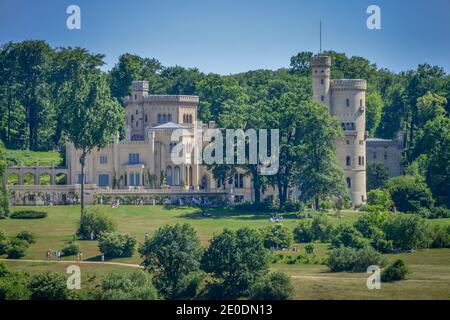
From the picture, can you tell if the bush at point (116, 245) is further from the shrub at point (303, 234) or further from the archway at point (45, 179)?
the archway at point (45, 179)

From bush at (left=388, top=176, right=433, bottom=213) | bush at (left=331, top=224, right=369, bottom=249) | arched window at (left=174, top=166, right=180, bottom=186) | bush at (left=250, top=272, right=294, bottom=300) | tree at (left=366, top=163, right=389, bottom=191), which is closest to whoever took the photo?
bush at (left=250, top=272, right=294, bottom=300)

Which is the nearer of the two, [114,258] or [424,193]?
[114,258]

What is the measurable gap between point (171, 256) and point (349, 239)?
15.6 metres

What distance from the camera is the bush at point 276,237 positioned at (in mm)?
104625

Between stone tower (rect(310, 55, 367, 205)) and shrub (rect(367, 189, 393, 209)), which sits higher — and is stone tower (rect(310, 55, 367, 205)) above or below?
above

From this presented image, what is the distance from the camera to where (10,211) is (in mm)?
115812

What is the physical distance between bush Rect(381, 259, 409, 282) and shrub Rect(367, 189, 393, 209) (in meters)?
29.9

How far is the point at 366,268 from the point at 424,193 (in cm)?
2823

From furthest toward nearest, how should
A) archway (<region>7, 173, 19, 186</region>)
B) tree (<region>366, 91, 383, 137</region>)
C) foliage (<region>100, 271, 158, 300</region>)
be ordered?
1. tree (<region>366, 91, 383, 137</region>)
2. archway (<region>7, 173, 19, 186</region>)
3. foliage (<region>100, 271, 158, 300</region>)

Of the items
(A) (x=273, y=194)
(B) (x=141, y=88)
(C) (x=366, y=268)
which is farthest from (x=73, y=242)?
(B) (x=141, y=88)

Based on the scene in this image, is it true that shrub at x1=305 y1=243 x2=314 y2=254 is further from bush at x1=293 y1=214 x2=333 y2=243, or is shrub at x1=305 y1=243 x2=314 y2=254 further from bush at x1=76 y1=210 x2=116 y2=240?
bush at x1=76 y1=210 x2=116 y2=240

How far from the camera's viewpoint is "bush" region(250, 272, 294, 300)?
291ft

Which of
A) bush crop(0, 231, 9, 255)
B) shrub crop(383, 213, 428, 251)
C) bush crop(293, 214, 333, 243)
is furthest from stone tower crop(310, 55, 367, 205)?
bush crop(0, 231, 9, 255)
